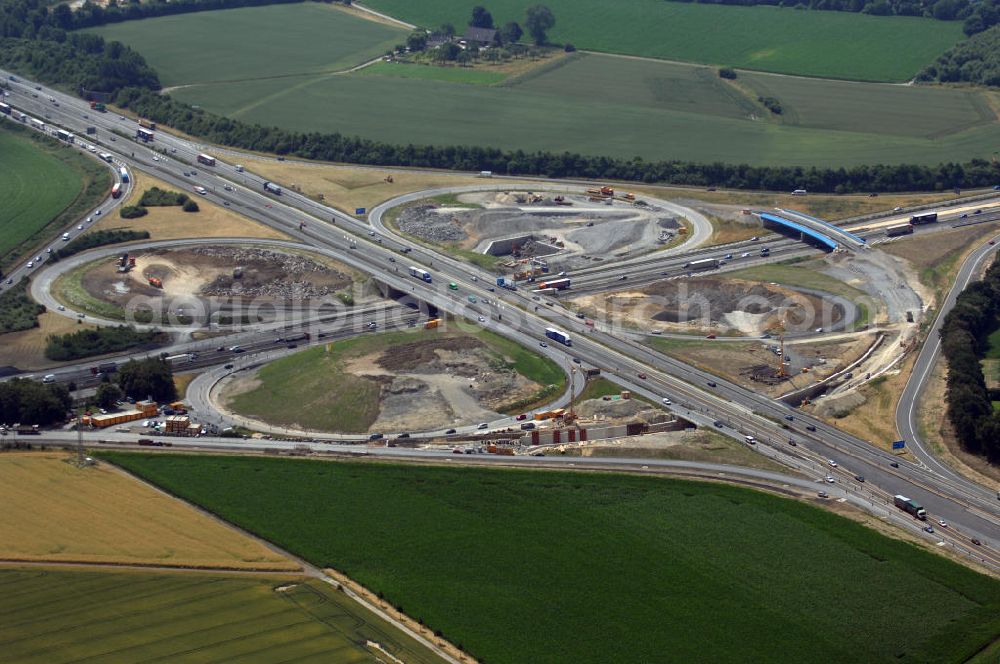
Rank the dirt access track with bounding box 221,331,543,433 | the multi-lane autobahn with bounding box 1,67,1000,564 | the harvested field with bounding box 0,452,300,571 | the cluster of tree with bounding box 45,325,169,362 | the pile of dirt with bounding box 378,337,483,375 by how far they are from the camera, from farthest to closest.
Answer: the cluster of tree with bounding box 45,325,169,362 → the pile of dirt with bounding box 378,337,483,375 → the dirt access track with bounding box 221,331,543,433 → the multi-lane autobahn with bounding box 1,67,1000,564 → the harvested field with bounding box 0,452,300,571

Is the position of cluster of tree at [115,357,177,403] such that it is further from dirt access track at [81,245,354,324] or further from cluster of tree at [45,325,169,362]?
dirt access track at [81,245,354,324]

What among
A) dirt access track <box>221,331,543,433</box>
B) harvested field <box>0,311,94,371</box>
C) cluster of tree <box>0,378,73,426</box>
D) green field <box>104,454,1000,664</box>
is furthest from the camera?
harvested field <box>0,311,94,371</box>

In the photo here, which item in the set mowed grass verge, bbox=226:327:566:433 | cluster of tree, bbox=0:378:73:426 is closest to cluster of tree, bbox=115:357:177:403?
mowed grass verge, bbox=226:327:566:433

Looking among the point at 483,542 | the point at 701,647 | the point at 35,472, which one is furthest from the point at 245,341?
the point at 701,647

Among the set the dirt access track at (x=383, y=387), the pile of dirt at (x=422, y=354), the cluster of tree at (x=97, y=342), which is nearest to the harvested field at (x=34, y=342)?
the cluster of tree at (x=97, y=342)

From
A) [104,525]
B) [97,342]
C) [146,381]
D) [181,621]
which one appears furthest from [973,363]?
[97,342]

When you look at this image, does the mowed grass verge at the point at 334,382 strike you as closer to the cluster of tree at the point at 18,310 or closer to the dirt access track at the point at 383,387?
the dirt access track at the point at 383,387
